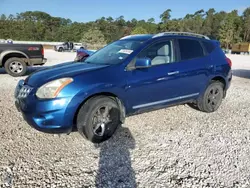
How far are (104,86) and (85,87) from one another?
31 centimetres

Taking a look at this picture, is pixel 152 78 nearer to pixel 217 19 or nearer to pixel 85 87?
pixel 85 87

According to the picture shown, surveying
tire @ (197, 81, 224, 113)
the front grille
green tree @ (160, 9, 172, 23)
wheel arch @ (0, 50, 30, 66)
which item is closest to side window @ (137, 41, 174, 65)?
tire @ (197, 81, 224, 113)

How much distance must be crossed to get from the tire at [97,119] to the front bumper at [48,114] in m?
0.20

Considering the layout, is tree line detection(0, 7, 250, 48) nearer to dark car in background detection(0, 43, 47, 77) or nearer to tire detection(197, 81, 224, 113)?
dark car in background detection(0, 43, 47, 77)

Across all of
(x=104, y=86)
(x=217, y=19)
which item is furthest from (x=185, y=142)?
(x=217, y=19)

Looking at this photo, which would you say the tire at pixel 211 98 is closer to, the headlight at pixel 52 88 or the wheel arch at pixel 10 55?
the headlight at pixel 52 88

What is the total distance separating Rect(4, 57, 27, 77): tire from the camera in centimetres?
922

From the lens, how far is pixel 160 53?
4.41 metres

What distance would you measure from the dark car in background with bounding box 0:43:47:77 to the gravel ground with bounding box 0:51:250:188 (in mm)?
5029

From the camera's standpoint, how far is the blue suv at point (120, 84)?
11.2 feet

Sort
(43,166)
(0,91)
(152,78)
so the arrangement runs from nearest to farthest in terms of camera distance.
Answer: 1. (43,166)
2. (152,78)
3. (0,91)

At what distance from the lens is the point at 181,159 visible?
3.28 meters

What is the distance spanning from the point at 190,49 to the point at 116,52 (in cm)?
154

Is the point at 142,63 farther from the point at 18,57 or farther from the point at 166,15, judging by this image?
the point at 166,15
